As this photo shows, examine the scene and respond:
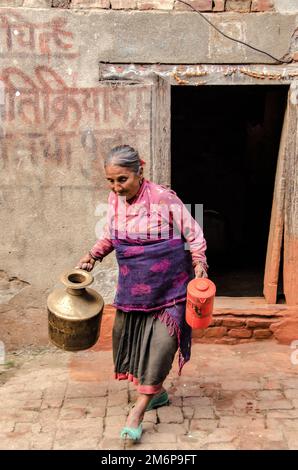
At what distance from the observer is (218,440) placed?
13.0ft

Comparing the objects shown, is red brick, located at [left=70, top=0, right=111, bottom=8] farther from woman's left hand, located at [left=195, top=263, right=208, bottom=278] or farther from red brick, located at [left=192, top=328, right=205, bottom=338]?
red brick, located at [left=192, top=328, right=205, bottom=338]

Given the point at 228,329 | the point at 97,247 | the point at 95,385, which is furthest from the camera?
the point at 228,329

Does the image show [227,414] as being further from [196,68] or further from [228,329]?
[196,68]

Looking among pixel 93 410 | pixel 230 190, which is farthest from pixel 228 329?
pixel 230 190

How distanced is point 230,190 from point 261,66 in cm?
455

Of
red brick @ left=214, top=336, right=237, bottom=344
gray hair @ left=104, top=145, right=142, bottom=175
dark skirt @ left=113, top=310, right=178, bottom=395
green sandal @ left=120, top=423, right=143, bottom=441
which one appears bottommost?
red brick @ left=214, top=336, right=237, bottom=344

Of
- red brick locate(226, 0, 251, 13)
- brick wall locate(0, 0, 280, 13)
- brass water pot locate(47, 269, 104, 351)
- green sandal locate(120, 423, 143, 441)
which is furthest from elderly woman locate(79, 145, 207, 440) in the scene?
red brick locate(226, 0, 251, 13)

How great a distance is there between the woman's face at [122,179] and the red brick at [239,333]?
7.11 ft

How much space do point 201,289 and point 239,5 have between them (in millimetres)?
2590

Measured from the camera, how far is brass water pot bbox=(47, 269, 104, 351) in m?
3.94

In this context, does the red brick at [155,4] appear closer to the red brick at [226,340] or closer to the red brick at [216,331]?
the red brick at [216,331]

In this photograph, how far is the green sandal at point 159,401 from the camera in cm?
438

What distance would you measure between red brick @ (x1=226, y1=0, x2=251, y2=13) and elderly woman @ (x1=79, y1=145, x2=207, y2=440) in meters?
1.94

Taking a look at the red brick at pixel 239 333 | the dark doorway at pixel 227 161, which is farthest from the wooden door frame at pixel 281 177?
the dark doorway at pixel 227 161
